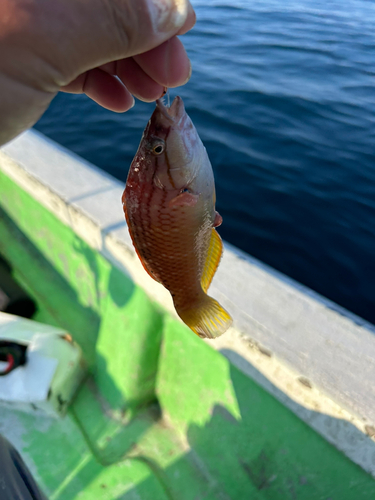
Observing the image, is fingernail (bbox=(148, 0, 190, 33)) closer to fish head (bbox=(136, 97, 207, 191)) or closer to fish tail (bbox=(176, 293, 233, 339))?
fish head (bbox=(136, 97, 207, 191))

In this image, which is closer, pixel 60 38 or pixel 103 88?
pixel 60 38

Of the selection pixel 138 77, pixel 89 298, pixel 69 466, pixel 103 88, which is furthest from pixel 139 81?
pixel 69 466

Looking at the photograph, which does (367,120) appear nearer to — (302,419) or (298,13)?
(302,419)

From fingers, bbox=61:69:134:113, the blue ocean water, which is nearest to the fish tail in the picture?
fingers, bbox=61:69:134:113

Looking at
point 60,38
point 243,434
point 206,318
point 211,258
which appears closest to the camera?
point 60,38

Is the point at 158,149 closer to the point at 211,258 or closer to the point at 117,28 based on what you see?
the point at 117,28

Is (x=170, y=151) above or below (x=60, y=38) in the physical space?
below
